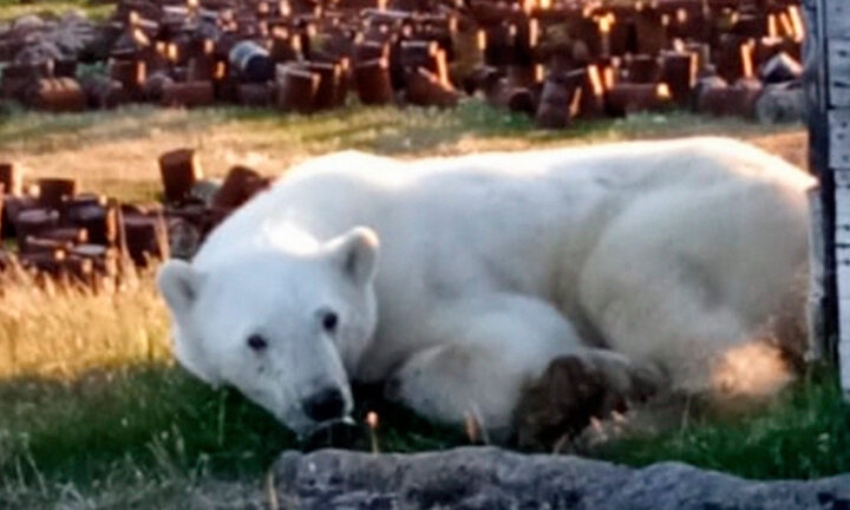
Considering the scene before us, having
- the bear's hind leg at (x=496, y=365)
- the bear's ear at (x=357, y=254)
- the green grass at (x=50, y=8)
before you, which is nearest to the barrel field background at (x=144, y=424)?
the bear's hind leg at (x=496, y=365)

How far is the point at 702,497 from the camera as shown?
21.4ft

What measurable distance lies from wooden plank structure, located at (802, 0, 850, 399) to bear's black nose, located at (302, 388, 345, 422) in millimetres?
1484

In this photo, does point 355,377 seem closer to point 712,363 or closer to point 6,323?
point 712,363

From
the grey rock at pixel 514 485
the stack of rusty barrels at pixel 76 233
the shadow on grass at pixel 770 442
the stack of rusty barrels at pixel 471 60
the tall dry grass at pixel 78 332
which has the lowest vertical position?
the stack of rusty barrels at pixel 471 60

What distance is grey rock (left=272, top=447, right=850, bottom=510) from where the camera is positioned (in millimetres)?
6492

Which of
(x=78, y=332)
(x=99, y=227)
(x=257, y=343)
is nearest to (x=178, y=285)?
(x=257, y=343)

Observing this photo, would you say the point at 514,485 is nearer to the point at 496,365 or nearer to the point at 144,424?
the point at 496,365

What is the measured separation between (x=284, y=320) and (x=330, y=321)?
153 millimetres

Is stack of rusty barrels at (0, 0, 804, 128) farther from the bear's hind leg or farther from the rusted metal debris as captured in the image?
the bear's hind leg

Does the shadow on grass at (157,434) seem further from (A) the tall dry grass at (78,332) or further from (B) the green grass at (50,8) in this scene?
(B) the green grass at (50,8)

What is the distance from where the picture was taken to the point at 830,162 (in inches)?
302

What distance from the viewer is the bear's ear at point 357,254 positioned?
27.3 feet

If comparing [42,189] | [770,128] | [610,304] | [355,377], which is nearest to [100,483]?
[355,377]

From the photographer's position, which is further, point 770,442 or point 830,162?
point 830,162
